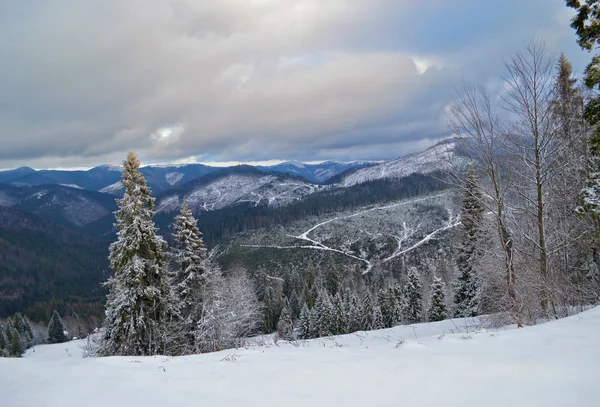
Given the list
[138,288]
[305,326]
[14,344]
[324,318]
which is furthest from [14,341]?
[138,288]

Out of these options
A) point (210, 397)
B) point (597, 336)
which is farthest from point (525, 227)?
point (210, 397)

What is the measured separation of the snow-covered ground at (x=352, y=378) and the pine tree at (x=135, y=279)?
353 inches

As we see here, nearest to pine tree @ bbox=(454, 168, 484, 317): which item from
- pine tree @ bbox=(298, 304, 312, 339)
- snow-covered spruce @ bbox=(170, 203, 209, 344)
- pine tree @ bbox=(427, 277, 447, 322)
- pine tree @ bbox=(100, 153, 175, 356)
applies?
pine tree @ bbox=(427, 277, 447, 322)

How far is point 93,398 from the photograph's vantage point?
3.72m

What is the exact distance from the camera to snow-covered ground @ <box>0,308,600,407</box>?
3305 mm

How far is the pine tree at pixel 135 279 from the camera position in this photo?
13.5 m

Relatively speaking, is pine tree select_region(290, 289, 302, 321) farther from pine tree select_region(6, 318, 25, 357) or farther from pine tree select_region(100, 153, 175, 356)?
pine tree select_region(6, 318, 25, 357)

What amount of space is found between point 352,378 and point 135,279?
12.0 metres

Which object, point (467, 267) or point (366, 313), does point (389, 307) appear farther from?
point (467, 267)

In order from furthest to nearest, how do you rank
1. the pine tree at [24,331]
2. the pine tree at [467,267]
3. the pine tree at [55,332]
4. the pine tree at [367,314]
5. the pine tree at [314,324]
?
the pine tree at [55,332]
the pine tree at [24,331]
the pine tree at [367,314]
the pine tree at [314,324]
the pine tree at [467,267]

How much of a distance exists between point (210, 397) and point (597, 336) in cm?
560

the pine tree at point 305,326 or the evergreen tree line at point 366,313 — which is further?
the pine tree at point 305,326

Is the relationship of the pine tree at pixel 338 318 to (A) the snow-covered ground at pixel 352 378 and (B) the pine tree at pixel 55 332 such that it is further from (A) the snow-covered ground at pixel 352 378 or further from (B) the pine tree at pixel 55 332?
(B) the pine tree at pixel 55 332

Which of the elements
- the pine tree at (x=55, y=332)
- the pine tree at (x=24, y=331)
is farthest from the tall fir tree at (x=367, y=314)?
the pine tree at (x=55, y=332)
